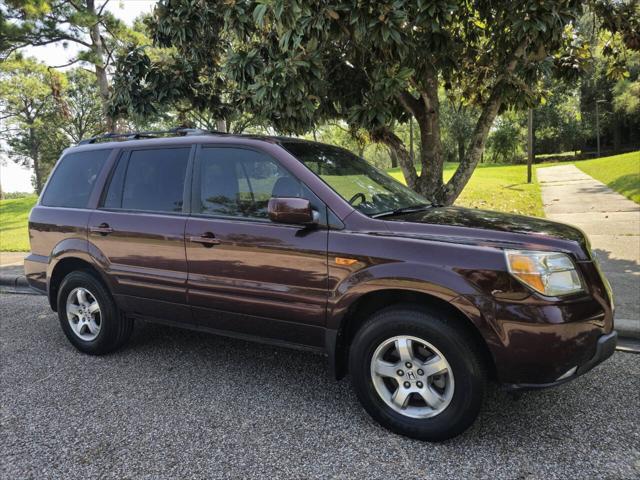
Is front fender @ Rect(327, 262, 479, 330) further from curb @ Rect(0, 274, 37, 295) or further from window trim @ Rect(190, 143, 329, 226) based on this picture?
curb @ Rect(0, 274, 37, 295)

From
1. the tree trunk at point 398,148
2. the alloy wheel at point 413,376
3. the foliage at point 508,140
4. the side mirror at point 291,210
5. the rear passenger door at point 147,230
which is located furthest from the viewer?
the foliage at point 508,140

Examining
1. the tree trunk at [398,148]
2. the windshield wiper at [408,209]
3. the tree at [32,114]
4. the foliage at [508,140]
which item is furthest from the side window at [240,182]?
the foliage at [508,140]

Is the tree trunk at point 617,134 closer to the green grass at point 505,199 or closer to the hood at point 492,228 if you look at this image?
the green grass at point 505,199

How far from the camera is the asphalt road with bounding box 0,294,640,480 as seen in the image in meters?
A: 2.60

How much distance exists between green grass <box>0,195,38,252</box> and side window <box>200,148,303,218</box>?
24.9 ft

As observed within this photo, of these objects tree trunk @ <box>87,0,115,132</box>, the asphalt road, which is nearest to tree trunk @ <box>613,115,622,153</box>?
tree trunk @ <box>87,0,115,132</box>

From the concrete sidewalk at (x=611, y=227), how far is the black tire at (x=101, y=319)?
178 inches

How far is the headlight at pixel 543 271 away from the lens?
2566 millimetres

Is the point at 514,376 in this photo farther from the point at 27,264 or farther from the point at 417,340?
the point at 27,264

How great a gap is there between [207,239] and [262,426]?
1.35 meters

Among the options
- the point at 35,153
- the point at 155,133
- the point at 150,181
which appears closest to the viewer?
the point at 150,181

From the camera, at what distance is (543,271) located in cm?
258

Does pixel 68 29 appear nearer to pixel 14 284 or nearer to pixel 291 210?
pixel 14 284

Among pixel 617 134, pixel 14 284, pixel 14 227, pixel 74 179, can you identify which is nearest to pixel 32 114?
pixel 14 227
